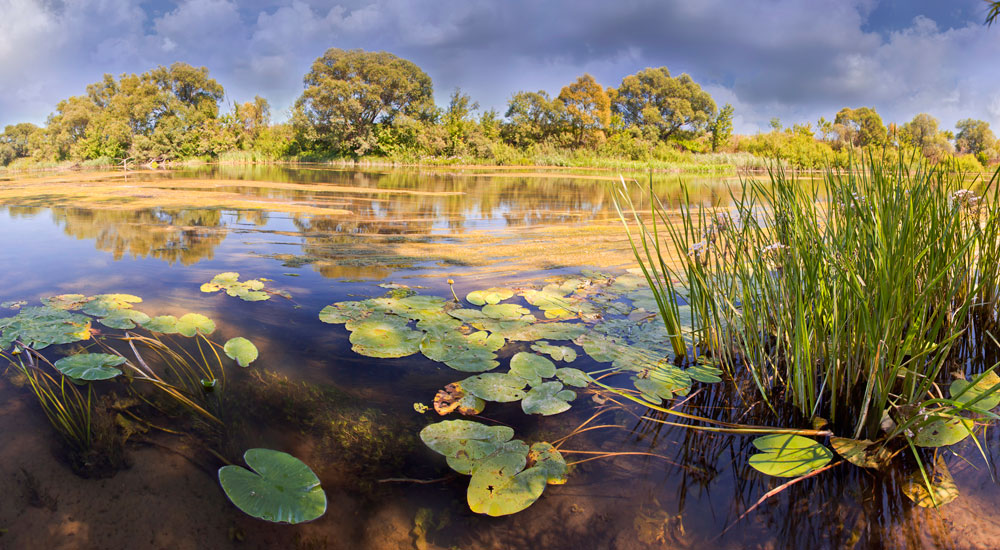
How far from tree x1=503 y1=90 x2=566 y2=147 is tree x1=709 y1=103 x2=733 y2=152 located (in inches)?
452

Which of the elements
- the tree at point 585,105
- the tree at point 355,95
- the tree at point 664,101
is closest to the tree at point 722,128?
the tree at point 664,101

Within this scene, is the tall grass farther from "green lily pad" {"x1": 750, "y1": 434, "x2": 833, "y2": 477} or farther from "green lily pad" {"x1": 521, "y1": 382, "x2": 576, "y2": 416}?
"green lily pad" {"x1": 521, "y1": 382, "x2": 576, "y2": 416}

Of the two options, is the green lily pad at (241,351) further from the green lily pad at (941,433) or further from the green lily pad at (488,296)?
the green lily pad at (941,433)

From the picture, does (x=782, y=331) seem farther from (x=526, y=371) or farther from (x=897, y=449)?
(x=526, y=371)

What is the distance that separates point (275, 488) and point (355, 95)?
27044 millimetres

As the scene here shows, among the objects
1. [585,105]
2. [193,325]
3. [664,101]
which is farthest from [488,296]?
[664,101]

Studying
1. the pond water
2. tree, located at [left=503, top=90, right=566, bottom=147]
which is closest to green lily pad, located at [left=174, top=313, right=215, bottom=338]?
the pond water

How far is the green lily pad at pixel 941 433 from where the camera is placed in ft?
3.75

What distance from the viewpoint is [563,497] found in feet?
3.66

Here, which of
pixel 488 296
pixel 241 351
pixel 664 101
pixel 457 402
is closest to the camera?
pixel 457 402

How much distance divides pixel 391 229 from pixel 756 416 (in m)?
3.65

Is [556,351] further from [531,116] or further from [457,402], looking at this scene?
[531,116]

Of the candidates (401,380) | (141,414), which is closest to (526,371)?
(401,380)

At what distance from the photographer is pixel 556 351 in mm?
1801
